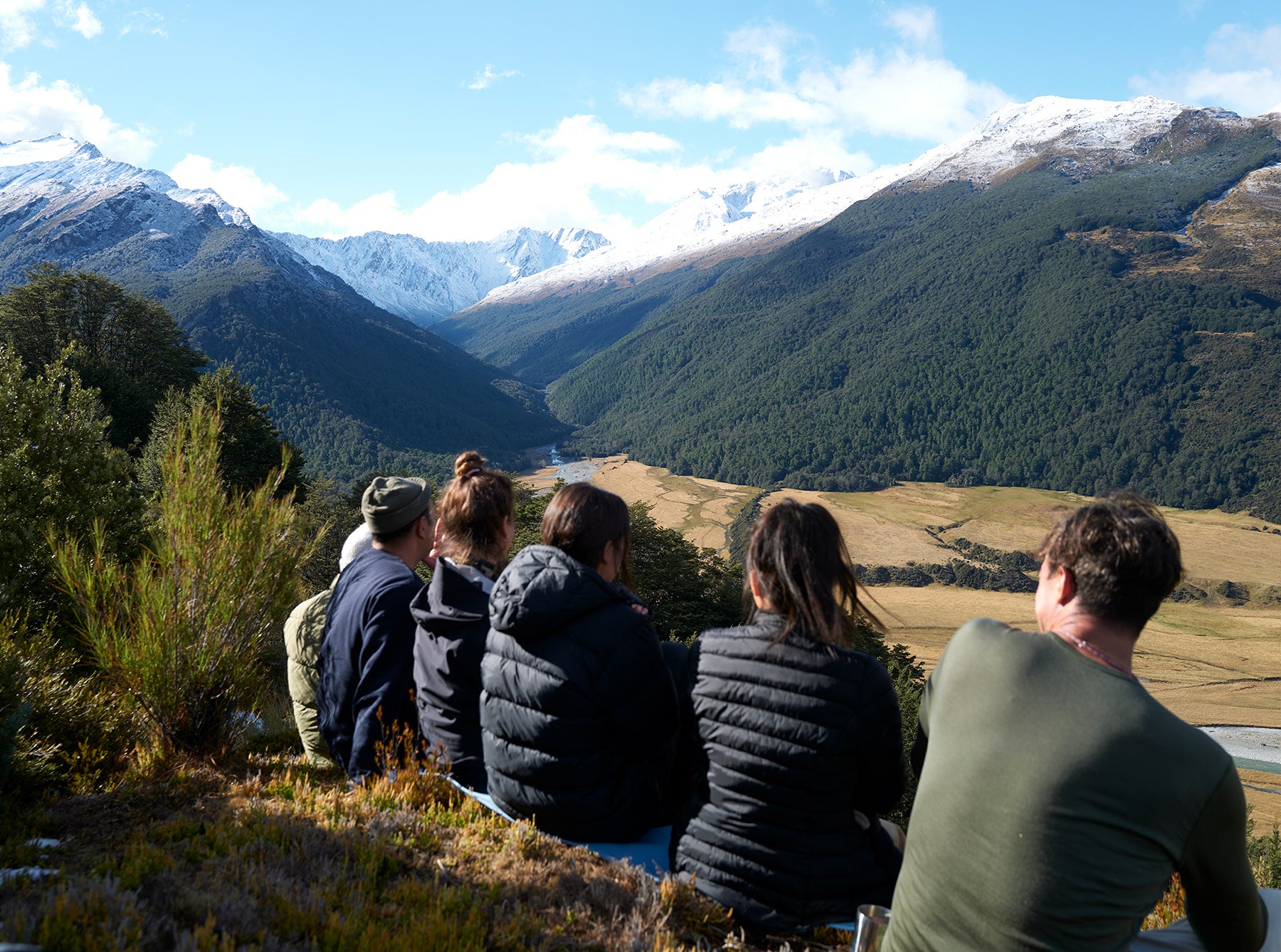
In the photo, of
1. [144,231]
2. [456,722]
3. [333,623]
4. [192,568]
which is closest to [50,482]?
[192,568]

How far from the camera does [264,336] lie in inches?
5438

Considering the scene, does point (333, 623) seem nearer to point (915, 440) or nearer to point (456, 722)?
point (456, 722)

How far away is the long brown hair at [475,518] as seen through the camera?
3.89 meters

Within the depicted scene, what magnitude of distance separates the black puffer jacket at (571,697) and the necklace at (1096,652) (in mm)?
1555

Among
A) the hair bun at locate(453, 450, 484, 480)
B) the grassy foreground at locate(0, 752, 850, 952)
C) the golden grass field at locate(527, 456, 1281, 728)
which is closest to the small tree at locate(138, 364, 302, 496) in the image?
the hair bun at locate(453, 450, 484, 480)

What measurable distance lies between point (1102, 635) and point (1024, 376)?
173m

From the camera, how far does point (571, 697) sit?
2.97m

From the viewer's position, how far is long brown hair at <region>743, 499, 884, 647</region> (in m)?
2.61

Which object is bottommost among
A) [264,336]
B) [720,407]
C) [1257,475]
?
[1257,475]

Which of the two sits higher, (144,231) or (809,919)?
(144,231)

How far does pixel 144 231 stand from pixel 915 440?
188 m

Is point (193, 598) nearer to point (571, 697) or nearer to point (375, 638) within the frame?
point (375, 638)

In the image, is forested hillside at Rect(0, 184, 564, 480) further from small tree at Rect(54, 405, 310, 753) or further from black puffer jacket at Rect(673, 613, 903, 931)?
black puffer jacket at Rect(673, 613, 903, 931)

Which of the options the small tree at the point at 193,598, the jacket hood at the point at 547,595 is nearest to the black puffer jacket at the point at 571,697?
the jacket hood at the point at 547,595
